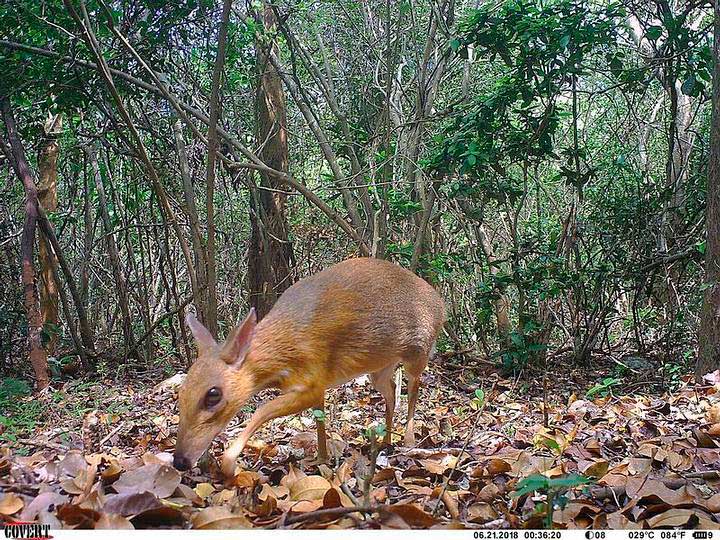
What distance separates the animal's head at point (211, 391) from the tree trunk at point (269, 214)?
15.9 feet

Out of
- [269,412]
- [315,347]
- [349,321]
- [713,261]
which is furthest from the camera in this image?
[713,261]

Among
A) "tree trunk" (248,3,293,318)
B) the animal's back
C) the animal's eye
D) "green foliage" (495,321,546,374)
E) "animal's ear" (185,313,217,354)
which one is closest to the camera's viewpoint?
the animal's eye

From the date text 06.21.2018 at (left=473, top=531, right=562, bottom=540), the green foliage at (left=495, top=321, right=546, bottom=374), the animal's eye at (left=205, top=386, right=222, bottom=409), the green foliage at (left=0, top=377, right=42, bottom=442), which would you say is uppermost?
the animal's eye at (left=205, top=386, right=222, bottom=409)

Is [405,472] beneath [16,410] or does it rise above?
above

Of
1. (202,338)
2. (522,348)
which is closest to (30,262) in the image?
(202,338)

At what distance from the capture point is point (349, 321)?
13.8 ft

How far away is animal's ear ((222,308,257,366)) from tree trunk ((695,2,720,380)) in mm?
3756

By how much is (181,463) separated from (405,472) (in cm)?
103

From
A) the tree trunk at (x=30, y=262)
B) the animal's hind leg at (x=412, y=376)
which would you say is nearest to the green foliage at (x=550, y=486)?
the animal's hind leg at (x=412, y=376)

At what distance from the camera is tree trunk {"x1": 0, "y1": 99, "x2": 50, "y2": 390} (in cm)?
686

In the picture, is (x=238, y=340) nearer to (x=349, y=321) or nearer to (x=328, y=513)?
(x=349, y=321)

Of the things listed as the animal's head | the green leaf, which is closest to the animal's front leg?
the animal's head

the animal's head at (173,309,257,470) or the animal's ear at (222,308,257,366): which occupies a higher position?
the animal's ear at (222,308,257,366)

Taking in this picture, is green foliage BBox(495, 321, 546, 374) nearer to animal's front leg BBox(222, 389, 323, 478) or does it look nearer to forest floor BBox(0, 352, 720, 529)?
forest floor BBox(0, 352, 720, 529)
